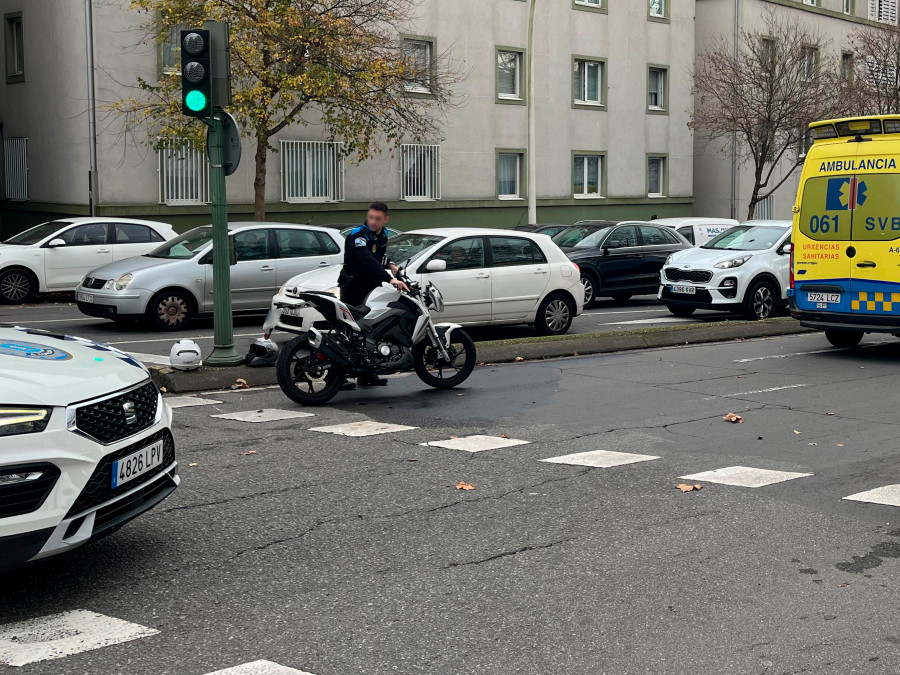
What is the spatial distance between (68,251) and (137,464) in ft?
54.5

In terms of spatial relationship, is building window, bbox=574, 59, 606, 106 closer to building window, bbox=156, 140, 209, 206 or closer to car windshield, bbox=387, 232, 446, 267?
building window, bbox=156, 140, 209, 206

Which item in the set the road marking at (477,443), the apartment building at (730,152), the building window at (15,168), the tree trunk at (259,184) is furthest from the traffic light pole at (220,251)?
the apartment building at (730,152)

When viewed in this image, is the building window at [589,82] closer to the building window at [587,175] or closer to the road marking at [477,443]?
the building window at [587,175]

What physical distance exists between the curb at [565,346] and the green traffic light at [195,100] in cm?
252

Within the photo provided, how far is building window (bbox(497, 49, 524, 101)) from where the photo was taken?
35.3 metres

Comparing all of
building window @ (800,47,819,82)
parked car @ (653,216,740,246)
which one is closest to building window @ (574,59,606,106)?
building window @ (800,47,819,82)

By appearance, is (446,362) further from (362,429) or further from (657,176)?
(657,176)

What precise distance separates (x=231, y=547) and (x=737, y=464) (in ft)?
12.2

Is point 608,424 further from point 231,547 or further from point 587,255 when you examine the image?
point 587,255

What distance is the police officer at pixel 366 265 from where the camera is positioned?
35.0 feet

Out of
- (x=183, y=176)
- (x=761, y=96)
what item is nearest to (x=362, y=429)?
(x=183, y=176)

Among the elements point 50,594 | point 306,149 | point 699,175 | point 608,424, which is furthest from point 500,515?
point 699,175

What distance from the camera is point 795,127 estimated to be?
38219 millimetres

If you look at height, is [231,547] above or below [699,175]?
below
